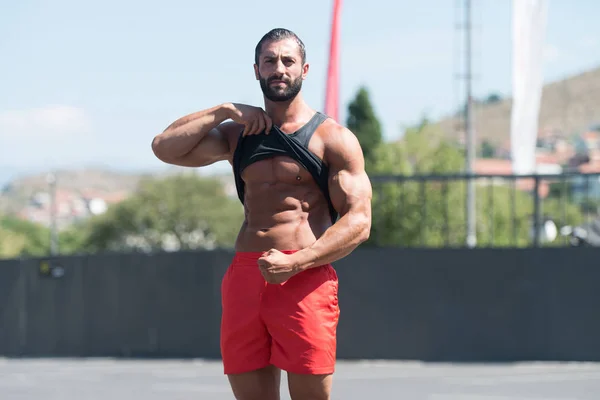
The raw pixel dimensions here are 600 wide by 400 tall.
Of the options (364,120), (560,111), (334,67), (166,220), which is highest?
(560,111)

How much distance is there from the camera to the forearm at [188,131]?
156 inches

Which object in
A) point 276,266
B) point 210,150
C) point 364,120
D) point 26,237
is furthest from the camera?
point 26,237

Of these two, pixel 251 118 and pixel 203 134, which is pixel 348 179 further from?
pixel 203 134

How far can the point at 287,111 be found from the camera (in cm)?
403

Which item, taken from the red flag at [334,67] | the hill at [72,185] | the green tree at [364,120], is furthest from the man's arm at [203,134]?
the hill at [72,185]

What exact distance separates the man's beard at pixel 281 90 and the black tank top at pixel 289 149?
4.4 inches

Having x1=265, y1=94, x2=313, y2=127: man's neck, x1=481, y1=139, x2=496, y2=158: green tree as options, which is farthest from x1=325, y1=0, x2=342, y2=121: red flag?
x1=481, y1=139, x2=496, y2=158: green tree

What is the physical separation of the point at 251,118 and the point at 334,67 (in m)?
8.98

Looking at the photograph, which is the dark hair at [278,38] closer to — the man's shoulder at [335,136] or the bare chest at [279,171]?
the man's shoulder at [335,136]

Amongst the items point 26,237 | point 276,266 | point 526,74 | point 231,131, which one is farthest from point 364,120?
point 276,266

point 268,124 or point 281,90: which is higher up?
point 281,90

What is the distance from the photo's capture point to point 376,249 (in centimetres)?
1227

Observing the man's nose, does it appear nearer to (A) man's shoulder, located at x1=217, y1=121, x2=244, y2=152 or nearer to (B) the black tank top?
(B) the black tank top

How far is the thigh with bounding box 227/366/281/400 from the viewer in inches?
157
